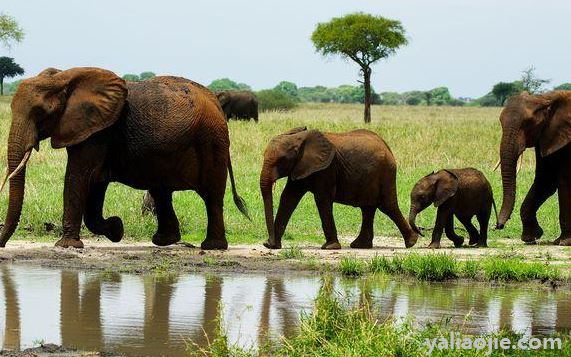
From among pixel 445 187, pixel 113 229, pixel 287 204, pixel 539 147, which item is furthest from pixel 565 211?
pixel 113 229

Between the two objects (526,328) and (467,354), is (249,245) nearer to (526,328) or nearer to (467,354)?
(526,328)

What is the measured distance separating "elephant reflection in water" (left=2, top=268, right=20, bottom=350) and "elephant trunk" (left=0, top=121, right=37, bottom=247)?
141 cm

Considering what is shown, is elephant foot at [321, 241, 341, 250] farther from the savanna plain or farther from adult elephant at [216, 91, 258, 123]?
adult elephant at [216, 91, 258, 123]

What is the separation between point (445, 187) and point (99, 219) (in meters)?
4.48

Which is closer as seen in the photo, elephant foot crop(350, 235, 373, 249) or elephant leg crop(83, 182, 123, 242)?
elephant leg crop(83, 182, 123, 242)

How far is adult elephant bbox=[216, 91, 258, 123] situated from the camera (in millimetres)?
46188

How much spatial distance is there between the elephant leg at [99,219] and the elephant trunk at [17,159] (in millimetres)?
1129

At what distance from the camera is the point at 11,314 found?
Answer: 10367 millimetres

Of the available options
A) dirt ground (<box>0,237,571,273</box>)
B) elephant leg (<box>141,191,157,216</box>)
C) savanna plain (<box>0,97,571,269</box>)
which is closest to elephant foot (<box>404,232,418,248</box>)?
savanna plain (<box>0,97,571,269</box>)

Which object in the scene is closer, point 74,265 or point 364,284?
point 364,284

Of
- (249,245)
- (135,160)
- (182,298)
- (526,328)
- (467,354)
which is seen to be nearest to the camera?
(467,354)

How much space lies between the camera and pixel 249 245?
54.5 ft

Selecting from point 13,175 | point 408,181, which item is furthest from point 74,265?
point 408,181

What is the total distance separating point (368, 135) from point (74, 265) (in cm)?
489
